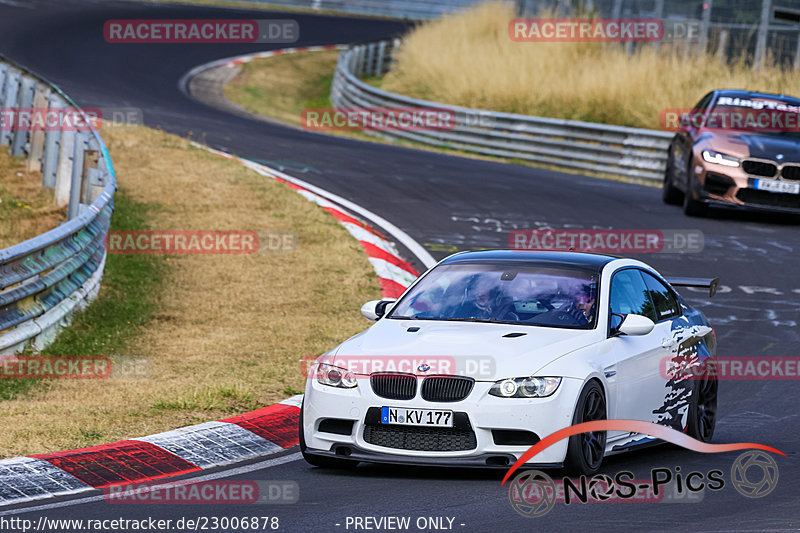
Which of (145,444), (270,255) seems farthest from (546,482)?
(270,255)

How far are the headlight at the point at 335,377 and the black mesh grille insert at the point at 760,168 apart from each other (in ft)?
40.8

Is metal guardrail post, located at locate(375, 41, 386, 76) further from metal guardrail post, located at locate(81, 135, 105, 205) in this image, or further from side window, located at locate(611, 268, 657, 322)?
side window, located at locate(611, 268, 657, 322)

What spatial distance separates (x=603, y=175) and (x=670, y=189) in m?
4.39

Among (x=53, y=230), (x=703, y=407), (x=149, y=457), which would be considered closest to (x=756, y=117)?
(x=703, y=407)

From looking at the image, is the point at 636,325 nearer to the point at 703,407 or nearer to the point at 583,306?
the point at 583,306

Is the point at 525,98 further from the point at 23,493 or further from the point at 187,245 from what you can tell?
the point at 23,493

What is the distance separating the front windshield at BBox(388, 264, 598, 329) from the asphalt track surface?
105 centimetres

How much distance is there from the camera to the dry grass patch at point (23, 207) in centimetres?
1520

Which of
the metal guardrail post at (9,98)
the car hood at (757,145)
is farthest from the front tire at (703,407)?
the metal guardrail post at (9,98)

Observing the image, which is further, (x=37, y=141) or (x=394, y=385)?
(x=37, y=141)

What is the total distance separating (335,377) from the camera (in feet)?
26.4

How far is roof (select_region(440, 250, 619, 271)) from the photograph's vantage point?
29.6ft

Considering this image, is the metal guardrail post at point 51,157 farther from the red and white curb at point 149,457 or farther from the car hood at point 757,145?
the car hood at point 757,145

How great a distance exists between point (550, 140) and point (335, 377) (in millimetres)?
18752
